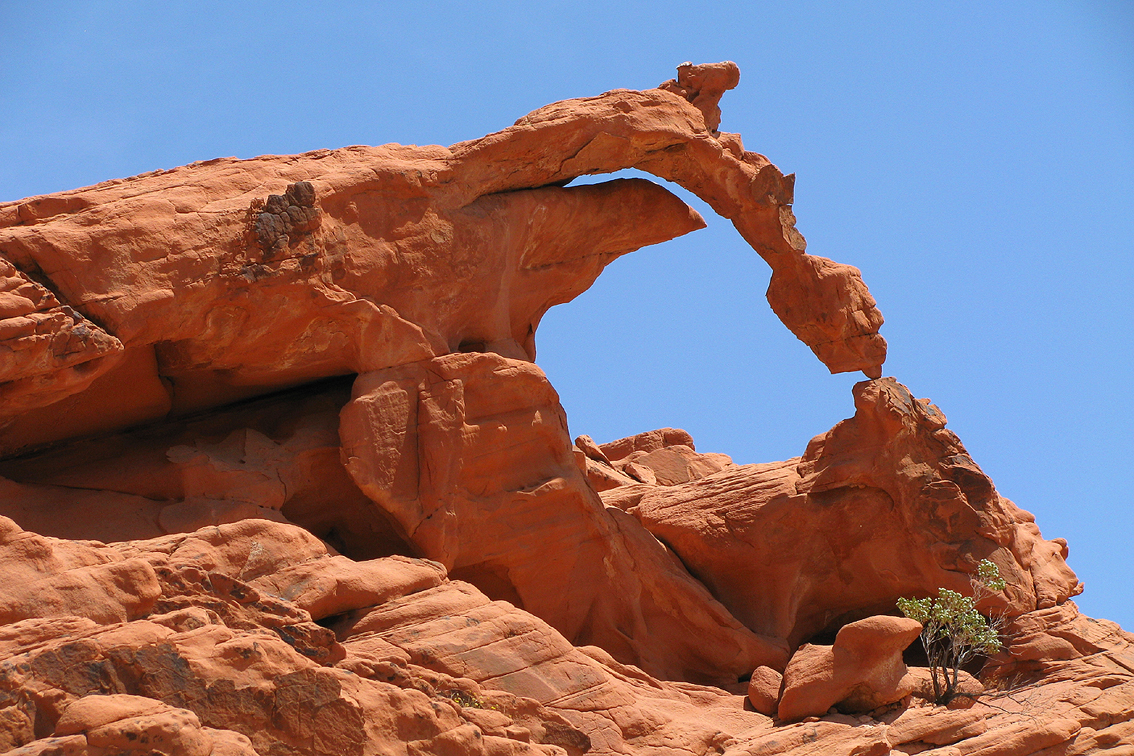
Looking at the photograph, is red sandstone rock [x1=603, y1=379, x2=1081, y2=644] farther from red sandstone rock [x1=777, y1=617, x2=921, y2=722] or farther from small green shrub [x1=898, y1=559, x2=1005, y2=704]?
red sandstone rock [x1=777, y1=617, x2=921, y2=722]

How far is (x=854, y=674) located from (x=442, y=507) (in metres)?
5.72

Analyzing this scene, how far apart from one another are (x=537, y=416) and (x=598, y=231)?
374 centimetres

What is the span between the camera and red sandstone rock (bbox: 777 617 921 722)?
15.3 metres

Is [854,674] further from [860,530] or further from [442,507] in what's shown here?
[442,507]

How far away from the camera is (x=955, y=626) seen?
16844 mm

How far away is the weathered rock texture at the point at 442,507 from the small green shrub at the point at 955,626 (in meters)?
0.38

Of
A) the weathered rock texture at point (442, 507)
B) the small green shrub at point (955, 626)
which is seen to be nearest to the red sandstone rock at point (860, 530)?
the weathered rock texture at point (442, 507)

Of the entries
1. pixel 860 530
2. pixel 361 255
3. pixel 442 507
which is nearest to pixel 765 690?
pixel 860 530

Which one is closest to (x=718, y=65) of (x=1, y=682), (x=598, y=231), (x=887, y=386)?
(x=598, y=231)

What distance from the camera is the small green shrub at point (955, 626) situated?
16.6 metres

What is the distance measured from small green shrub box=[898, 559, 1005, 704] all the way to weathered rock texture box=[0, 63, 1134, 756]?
1.26ft

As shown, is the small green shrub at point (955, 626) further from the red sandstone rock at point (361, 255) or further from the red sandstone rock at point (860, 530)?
the red sandstone rock at point (361, 255)

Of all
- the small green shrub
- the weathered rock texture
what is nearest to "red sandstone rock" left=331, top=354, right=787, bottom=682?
the weathered rock texture

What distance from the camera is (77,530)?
46.2 ft
